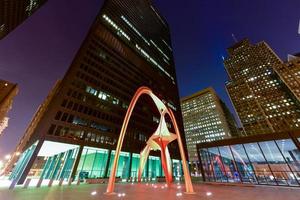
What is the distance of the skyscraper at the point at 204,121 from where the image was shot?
Answer: 108 meters

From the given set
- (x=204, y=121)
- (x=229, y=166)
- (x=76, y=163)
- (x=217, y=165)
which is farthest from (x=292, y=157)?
(x=204, y=121)

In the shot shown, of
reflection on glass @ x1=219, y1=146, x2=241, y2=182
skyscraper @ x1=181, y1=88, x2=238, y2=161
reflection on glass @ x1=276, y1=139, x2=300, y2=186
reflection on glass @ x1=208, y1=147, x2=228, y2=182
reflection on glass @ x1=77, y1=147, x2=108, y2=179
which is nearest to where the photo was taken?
reflection on glass @ x1=276, y1=139, x2=300, y2=186

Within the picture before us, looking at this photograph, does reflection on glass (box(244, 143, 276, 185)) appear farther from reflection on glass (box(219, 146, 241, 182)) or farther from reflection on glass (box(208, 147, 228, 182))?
reflection on glass (box(208, 147, 228, 182))

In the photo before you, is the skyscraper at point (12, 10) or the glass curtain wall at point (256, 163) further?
the skyscraper at point (12, 10)

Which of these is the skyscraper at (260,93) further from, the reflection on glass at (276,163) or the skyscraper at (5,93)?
the skyscraper at (5,93)

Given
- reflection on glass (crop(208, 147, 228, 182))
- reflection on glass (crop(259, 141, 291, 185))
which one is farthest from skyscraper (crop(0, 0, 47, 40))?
reflection on glass (crop(259, 141, 291, 185))

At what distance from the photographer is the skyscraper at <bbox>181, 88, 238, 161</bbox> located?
354 ft

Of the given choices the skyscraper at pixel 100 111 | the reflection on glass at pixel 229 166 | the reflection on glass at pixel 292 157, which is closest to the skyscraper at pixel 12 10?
the skyscraper at pixel 100 111

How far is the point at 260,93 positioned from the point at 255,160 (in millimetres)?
89701

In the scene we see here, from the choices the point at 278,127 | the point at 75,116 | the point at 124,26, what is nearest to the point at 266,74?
the point at 278,127

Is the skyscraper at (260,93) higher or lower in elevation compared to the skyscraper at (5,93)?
higher

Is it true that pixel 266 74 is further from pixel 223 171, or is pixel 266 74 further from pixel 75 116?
pixel 75 116

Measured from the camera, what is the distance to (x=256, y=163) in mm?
19188

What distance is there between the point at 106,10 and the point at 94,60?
3144cm
